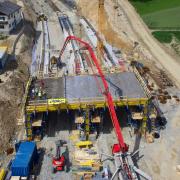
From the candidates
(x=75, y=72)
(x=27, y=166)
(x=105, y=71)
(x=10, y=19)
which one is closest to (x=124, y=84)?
(x=105, y=71)

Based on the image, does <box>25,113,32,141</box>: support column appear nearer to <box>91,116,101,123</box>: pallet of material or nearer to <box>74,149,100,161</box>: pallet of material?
<box>74,149,100,161</box>: pallet of material

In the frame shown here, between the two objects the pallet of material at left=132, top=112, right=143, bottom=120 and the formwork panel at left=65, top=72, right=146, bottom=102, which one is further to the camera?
the formwork panel at left=65, top=72, right=146, bottom=102

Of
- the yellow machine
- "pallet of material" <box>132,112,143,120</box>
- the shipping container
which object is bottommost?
the shipping container

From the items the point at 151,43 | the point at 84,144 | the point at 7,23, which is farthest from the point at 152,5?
the point at 84,144

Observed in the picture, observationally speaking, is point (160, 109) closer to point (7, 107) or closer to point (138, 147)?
point (138, 147)

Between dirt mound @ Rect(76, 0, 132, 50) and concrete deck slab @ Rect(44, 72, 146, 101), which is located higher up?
dirt mound @ Rect(76, 0, 132, 50)

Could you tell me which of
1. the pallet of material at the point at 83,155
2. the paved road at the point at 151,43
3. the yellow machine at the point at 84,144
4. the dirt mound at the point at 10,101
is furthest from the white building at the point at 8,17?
the pallet of material at the point at 83,155

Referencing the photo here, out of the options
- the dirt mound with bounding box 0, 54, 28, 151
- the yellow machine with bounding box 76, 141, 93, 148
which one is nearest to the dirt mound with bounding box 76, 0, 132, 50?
the dirt mound with bounding box 0, 54, 28, 151

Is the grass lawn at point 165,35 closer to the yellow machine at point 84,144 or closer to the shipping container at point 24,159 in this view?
the yellow machine at point 84,144
